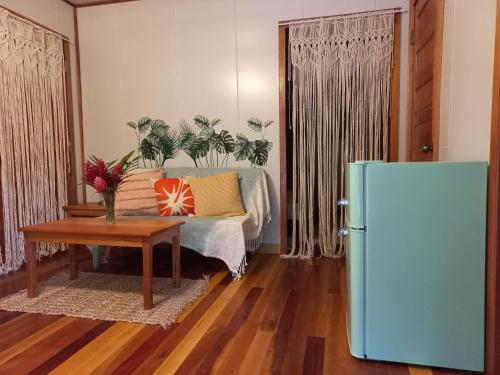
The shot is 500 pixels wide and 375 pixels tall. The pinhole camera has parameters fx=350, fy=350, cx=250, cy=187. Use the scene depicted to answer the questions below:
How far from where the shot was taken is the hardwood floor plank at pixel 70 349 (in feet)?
4.96

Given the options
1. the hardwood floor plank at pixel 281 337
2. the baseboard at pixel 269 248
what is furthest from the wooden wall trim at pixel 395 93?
the hardwood floor plank at pixel 281 337

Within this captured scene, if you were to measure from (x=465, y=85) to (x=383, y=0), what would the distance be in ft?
5.56

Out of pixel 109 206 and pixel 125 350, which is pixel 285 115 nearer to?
pixel 109 206

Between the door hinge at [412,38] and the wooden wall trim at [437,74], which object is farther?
the door hinge at [412,38]

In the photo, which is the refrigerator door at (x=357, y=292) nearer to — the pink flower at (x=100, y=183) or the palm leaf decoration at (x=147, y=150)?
the pink flower at (x=100, y=183)

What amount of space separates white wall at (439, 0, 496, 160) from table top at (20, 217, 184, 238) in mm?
1699

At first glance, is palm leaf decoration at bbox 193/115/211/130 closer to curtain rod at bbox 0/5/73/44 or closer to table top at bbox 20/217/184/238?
table top at bbox 20/217/184/238

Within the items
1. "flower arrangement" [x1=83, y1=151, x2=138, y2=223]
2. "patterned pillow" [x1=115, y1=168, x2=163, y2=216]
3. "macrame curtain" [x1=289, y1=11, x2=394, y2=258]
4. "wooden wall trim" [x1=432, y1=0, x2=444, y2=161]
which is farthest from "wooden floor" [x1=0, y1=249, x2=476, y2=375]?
"wooden wall trim" [x1=432, y1=0, x2=444, y2=161]

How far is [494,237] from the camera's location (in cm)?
133

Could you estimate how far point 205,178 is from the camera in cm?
310

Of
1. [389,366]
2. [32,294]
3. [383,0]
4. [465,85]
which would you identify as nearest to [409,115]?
[383,0]

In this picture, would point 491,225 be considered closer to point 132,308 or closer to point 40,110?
point 132,308

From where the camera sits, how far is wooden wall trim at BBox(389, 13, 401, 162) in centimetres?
293

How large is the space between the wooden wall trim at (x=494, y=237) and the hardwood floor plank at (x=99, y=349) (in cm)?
160
